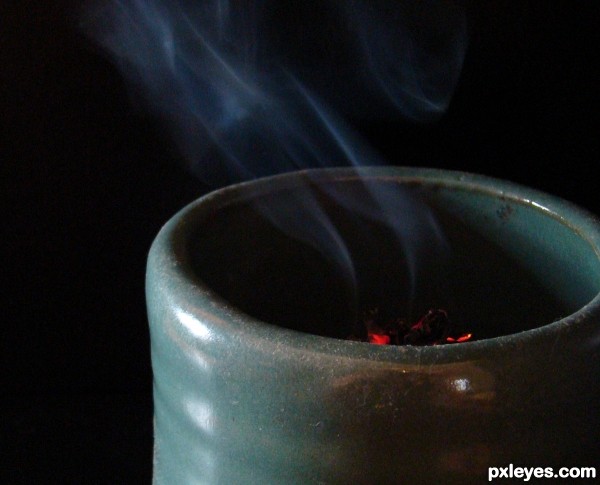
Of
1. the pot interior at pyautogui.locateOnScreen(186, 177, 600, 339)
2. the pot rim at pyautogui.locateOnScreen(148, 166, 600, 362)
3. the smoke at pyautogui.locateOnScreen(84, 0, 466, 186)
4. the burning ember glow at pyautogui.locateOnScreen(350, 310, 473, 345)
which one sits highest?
the smoke at pyautogui.locateOnScreen(84, 0, 466, 186)

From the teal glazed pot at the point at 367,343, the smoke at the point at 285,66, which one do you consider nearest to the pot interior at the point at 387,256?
the teal glazed pot at the point at 367,343

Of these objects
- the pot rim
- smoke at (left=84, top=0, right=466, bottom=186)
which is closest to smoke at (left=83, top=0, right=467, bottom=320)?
smoke at (left=84, top=0, right=466, bottom=186)

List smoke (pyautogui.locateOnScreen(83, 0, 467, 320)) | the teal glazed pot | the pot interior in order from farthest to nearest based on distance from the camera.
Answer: smoke (pyautogui.locateOnScreen(83, 0, 467, 320)), the pot interior, the teal glazed pot

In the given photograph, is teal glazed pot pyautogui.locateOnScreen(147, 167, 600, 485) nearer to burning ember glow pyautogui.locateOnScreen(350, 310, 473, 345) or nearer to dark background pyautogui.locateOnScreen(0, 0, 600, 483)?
burning ember glow pyautogui.locateOnScreen(350, 310, 473, 345)

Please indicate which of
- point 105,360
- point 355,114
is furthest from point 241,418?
point 105,360

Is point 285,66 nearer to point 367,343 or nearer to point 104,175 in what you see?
point 104,175

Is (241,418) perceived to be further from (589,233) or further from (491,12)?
(491,12)
